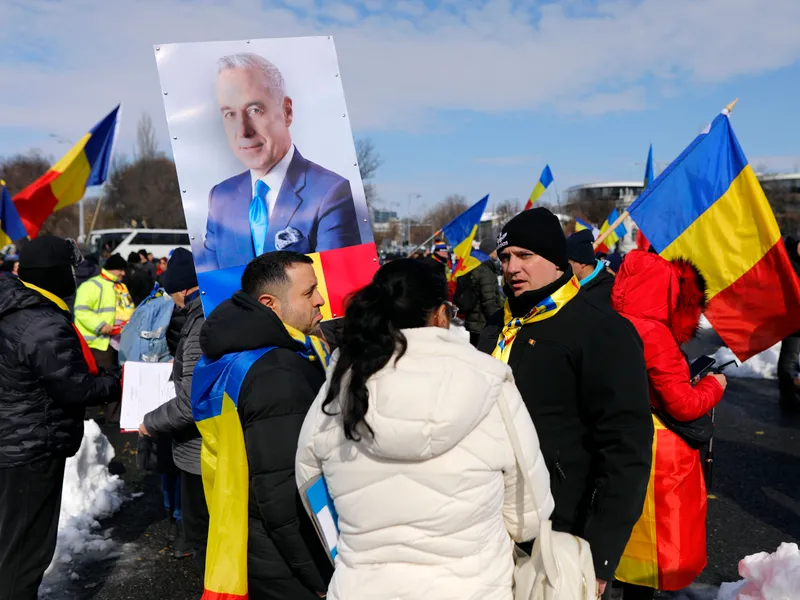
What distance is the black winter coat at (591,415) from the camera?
7.16 ft

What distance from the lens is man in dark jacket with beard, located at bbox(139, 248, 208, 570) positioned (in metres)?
3.45

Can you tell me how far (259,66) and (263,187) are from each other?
1.73 ft

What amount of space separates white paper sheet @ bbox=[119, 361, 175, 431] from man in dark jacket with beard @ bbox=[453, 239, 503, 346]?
6273 millimetres

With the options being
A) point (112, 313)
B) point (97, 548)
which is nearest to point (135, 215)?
point (112, 313)

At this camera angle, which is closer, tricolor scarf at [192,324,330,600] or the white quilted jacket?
the white quilted jacket

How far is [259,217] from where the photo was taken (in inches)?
116

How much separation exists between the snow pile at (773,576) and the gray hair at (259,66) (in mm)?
3007

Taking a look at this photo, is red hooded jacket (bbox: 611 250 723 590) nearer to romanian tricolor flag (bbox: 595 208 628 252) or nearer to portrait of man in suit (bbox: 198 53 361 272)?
portrait of man in suit (bbox: 198 53 361 272)

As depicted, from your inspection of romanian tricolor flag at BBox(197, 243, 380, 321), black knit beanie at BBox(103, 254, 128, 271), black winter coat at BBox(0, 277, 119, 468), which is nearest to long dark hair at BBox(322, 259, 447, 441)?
romanian tricolor flag at BBox(197, 243, 380, 321)

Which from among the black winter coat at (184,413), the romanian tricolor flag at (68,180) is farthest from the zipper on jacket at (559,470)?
the romanian tricolor flag at (68,180)

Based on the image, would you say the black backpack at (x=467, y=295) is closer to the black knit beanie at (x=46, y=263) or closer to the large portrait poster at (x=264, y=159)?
the large portrait poster at (x=264, y=159)

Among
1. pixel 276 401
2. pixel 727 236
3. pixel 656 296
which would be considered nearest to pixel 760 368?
pixel 727 236

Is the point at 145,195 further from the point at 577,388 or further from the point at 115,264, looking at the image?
the point at 577,388

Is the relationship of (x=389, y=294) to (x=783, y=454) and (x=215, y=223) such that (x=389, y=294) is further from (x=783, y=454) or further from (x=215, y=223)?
(x=783, y=454)
